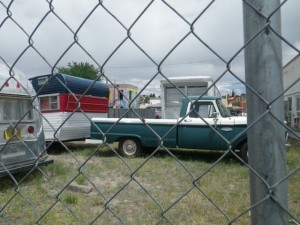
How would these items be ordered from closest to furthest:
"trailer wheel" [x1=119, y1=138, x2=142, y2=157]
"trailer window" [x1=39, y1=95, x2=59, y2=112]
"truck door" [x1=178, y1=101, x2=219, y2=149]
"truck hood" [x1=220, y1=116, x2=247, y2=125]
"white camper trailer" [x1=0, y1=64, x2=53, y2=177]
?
"white camper trailer" [x1=0, y1=64, x2=53, y2=177], "truck hood" [x1=220, y1=116, x2=247, y2=125], "truck door" [x1=178, y1=101, x2=219, y2=149], "trailer wheel" [x1=119, y1=138, x2=142, y2=157], "trailer window" [x1=39, y1=95, x2=59, y2=112]

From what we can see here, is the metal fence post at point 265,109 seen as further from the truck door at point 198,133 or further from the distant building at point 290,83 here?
the truck door at point 198,133

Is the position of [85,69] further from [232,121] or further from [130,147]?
[232,121]

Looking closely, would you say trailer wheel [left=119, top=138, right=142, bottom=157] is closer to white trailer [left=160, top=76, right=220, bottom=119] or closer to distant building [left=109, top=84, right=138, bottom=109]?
white trailer [left=160, top=76, right=220, bottom=119]

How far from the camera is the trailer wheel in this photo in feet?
30.6

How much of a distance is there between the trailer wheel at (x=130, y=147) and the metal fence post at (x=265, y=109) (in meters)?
8.42

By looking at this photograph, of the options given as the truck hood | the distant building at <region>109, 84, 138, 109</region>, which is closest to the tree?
the distant building at <region>109, 84, 138, 109</region>

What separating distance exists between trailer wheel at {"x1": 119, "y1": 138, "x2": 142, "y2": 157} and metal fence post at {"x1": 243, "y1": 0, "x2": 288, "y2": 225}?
842 centimetres

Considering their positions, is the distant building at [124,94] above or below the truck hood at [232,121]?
above

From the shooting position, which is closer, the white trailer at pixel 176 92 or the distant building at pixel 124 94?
the distant building at pixel 124 94

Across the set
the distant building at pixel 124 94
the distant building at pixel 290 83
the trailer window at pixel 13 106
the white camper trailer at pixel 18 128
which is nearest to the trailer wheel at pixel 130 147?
the white camper trailer at pixel 18 128

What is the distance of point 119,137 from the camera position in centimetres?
946

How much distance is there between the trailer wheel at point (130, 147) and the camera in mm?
9320

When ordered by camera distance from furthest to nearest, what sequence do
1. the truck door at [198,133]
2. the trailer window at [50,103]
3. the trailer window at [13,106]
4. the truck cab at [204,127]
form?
the trailer window at [50,103], the truck door at [198,133], the truck cab at [204,127], the trailer window at [13,106]

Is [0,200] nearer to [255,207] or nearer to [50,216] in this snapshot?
[50,216]
